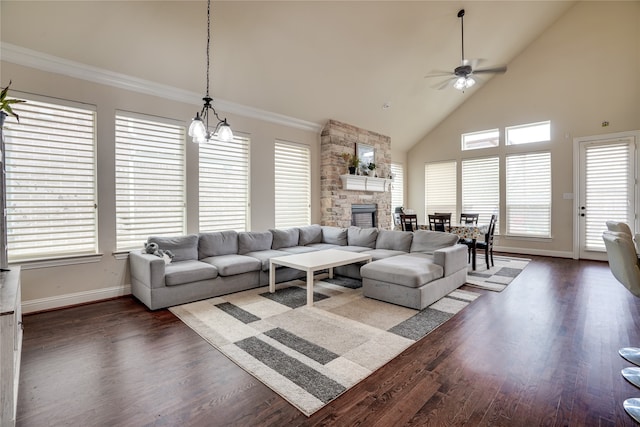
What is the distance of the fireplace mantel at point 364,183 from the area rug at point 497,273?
282 centimetres

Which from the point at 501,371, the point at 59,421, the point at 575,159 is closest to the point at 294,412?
the point at 59,421

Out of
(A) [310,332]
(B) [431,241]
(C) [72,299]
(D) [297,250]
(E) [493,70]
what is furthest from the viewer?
(D) [297,250]

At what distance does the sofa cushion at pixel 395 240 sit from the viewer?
4.86m

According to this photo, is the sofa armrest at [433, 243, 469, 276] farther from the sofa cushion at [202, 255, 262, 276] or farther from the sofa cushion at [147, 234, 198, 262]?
the sofa cushion at [147, 234, 198, 262]

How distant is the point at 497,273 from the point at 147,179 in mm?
5694

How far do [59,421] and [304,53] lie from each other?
4863mm

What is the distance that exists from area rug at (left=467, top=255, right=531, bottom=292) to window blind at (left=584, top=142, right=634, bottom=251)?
4.91 feet

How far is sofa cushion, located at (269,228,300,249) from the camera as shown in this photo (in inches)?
206

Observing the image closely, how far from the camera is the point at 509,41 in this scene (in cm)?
638

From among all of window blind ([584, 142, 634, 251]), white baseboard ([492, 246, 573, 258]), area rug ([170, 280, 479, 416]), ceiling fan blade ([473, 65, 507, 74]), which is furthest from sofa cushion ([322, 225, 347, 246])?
window blind ([584, 142, 634, 251])

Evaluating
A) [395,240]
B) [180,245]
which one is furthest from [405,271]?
[180,245]

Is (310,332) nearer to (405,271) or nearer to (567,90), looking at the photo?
(405,271)

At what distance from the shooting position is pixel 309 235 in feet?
18.9

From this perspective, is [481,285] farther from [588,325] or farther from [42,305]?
[42,305]
